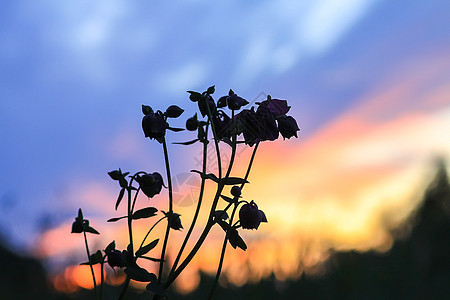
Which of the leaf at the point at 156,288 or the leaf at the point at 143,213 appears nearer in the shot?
the leaf at the point at 156,288

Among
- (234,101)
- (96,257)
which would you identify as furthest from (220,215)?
(96,257)

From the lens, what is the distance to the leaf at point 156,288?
1123 millimetres

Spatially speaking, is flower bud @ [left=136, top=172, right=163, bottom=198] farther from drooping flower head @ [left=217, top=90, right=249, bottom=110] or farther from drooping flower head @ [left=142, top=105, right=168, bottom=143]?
drooping flower head @ [left=217, top=90, right=249, bottom=110]

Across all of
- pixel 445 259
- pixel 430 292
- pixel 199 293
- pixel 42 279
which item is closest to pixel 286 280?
pixel 199 293

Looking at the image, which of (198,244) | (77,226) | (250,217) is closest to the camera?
(198,244)

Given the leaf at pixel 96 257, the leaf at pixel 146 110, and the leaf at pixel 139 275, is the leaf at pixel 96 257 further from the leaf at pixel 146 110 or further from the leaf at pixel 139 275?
the leaf at pixel 146 110

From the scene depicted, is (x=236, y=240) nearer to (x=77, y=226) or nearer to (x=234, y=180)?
(x=234, y=180)

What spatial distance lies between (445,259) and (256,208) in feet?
23.3

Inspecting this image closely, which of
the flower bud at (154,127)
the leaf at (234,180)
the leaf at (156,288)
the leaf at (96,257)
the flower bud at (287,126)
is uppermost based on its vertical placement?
the flower bud at (287,126)

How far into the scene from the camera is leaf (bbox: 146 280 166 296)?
1.12 meters

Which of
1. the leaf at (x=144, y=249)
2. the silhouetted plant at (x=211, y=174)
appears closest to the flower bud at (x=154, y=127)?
the silhouetted plant at (x=211, y=174)

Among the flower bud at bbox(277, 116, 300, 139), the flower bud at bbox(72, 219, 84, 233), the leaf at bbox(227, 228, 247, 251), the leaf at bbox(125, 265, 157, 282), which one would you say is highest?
the flower bud at bbox(277, 116, 300, 139)

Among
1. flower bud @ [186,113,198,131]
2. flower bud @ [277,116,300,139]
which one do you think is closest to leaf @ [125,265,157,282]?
flower bud @ [186,113,198,131]

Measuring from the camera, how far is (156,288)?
114 cm
